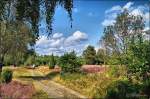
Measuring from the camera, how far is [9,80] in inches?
1734

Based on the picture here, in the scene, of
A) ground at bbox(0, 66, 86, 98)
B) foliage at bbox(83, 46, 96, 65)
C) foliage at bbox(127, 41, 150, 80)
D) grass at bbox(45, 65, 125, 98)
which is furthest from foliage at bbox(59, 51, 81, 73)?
foliage at bbox(83, 46, 96, 65)

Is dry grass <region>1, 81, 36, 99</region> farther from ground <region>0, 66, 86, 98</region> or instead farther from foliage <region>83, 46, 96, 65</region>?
foliage <region>83, 46, 96, 65</region>

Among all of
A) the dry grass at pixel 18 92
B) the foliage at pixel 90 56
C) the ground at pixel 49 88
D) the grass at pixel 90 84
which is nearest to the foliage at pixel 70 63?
the ground at pixel 49 88

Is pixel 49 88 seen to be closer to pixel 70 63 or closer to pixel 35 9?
pixel 70 63

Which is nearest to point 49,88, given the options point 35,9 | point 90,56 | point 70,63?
point 70,63

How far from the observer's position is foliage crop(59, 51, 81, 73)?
53.8 meters

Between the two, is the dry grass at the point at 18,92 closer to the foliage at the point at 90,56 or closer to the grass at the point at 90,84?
the grass at the point at 90,84

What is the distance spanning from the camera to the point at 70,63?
53.8 m

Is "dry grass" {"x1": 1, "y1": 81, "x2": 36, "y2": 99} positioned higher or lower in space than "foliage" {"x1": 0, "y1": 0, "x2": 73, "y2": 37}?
lower

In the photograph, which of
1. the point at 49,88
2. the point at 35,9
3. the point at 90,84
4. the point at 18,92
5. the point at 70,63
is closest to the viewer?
the point at 35,9

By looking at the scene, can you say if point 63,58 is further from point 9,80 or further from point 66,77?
point 9,80

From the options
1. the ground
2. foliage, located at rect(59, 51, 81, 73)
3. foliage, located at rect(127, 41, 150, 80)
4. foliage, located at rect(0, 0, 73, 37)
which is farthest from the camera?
foliage, located at rect(59, 51, 81, 73)

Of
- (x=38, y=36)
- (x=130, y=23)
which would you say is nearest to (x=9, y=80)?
(x=38, y=36)

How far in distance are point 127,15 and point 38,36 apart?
6294 centimetres
